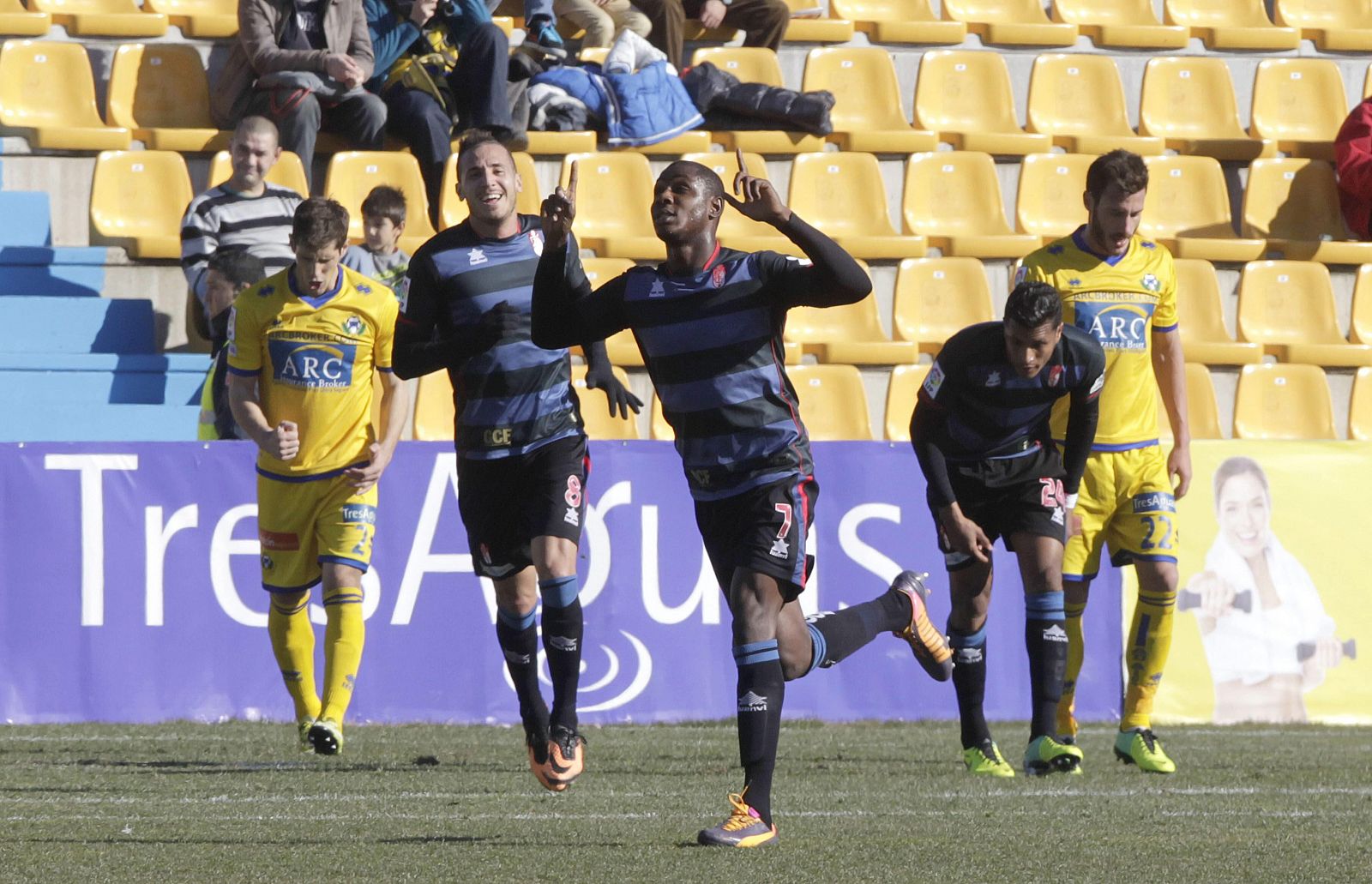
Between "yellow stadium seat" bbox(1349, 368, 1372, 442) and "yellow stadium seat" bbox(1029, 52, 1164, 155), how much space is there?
8.10 feet

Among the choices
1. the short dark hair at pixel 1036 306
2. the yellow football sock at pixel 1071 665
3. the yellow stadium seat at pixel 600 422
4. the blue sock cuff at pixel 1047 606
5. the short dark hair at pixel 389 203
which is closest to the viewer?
the short dark hair at pixel 1036 306

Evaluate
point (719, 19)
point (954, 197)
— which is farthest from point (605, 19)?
point (954, 197)

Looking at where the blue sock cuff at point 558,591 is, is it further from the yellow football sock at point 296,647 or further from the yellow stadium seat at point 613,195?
the yellow stadium seat at point 613,195

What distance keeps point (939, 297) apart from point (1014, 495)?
5162mm

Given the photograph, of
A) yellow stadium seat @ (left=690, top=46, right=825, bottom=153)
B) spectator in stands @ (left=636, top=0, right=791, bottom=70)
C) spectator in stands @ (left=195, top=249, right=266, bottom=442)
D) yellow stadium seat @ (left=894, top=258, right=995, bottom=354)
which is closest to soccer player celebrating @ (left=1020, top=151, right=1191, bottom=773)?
spectator in stands @ (left=195, top=249, right=266, bottom=442)

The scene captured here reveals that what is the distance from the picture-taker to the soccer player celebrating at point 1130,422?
7.05 meters

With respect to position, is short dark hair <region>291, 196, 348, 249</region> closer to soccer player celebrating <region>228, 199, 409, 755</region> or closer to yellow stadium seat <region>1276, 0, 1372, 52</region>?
soccer player celebrating <region>228, 199, 409, 755</region>

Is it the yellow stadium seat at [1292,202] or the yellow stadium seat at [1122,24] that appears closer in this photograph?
the yellow stadium seat at [1292,202]

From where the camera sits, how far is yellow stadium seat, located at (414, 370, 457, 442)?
33.2 feet

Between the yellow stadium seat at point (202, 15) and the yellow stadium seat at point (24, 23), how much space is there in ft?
2.22

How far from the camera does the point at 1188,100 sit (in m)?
13.6

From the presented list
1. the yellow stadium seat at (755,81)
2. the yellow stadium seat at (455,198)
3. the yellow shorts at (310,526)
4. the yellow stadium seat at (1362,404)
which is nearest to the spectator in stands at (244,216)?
the yellow stadium seat at (455,198)

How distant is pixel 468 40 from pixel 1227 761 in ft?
20.8

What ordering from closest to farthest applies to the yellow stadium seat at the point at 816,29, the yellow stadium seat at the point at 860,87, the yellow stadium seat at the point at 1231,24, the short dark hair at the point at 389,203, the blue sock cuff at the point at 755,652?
the blue sock cuff at the point at 755,652, the short dark hair at the point at 389,203, the yellow stadium seat at the point at 860,87, the yellow stadium seat at the point at 816,29, the yellow stadium seat at the point at 1231,24
